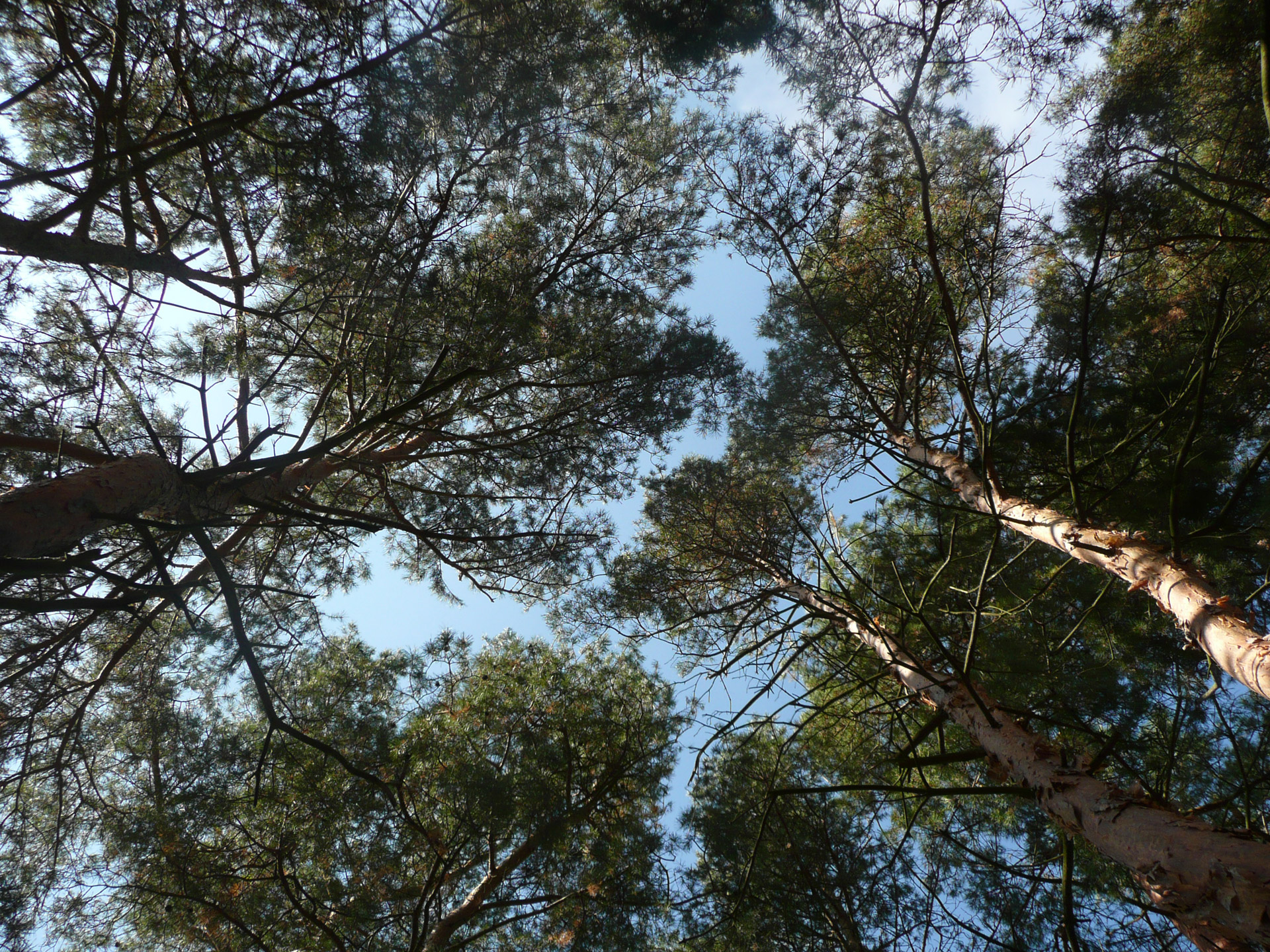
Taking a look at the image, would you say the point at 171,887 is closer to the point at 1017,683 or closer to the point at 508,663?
the point at 508,663

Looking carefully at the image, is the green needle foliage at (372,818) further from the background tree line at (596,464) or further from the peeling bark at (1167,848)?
the peeling bark at (1167,848)

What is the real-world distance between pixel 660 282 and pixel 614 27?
5.92 feet

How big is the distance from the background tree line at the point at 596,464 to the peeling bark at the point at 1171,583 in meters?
0.02

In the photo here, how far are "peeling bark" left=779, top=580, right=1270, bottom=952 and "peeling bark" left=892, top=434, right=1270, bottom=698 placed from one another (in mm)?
499

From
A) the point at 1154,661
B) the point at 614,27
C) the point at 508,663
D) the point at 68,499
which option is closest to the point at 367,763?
the point at 508,663

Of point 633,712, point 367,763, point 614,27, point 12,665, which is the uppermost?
point 614,27

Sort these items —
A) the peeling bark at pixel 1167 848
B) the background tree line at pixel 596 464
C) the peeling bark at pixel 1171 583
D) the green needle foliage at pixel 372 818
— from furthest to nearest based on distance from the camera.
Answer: the green needle foliage at pixel 372 818 → the background tree line at pixel 596 464 → the peeling bark at pixel 1171 583 → the peeling bark at pixel 1167 848

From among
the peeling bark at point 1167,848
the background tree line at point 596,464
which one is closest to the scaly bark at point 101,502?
the background tree line at point 596,464

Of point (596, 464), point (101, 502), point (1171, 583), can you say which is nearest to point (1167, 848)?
point (1171, 583)

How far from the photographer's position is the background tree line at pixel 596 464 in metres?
2.47

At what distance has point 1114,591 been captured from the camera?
4.01m

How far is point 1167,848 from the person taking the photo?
124 cm

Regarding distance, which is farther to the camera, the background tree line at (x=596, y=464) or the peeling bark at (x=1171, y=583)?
the background tree line at (x=596, y=464)

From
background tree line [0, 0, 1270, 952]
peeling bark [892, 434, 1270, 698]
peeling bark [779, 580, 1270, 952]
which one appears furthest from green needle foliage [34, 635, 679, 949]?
peeling bark [892, 434, 1270, 698]
